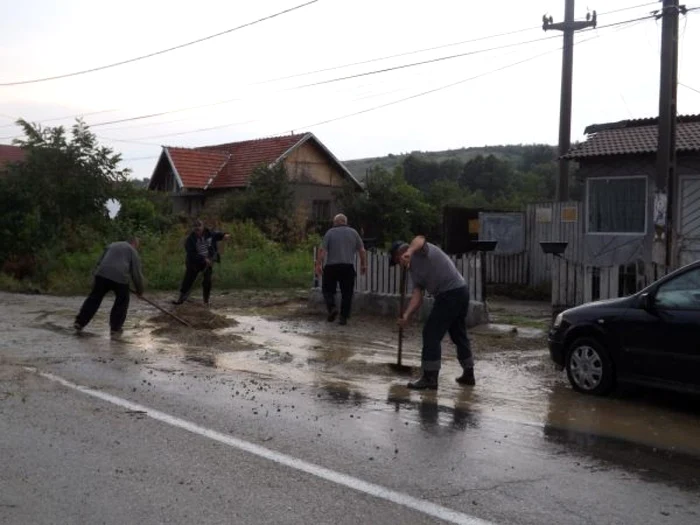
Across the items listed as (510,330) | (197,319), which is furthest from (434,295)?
(197,319)

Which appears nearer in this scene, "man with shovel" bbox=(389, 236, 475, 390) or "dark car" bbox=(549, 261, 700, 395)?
"dark car" bbox=(549, 261, 700, 395)

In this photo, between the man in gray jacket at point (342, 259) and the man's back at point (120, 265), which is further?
the man in gray jacket at point (342, 259)

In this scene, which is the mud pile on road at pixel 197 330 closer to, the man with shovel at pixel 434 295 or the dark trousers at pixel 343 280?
the dark trousers at pixel 343 280

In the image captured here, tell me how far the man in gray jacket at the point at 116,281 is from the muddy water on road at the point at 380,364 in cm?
25

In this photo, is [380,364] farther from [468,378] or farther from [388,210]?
[388,210]

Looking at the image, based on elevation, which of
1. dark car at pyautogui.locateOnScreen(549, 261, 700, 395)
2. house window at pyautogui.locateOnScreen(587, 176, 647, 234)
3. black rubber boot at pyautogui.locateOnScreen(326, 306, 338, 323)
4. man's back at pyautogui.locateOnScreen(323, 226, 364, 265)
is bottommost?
black rubber boot at pyautogui.locateOnScreen(326, 306, 338, 323)

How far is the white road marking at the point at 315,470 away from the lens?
15.5ft

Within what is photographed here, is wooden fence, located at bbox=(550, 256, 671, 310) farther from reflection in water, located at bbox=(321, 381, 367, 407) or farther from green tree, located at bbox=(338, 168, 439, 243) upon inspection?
green tree, located at bbox=(338, 168, 439, 243)

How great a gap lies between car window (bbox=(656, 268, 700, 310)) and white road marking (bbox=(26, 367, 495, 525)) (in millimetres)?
3767

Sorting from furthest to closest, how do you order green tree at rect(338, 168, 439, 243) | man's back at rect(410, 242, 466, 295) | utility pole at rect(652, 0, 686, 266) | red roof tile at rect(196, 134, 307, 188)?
red roof tile at rect(196, 134, 307, 188)
green tree at rect(338, 168, 439, 243)
utility pole at rect(652, 0, 686, 266)
man's back at rect(410, 242, 466, 295)

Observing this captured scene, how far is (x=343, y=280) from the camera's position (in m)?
13.2

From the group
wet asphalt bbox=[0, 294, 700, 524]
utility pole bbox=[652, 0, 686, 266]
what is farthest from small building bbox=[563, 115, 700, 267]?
wet asphalt bbox=[0, 294, 700, 524]

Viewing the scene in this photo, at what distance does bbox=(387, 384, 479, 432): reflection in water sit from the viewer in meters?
7.01

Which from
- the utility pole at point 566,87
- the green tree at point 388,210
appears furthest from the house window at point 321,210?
the utility pole at point 566,87
